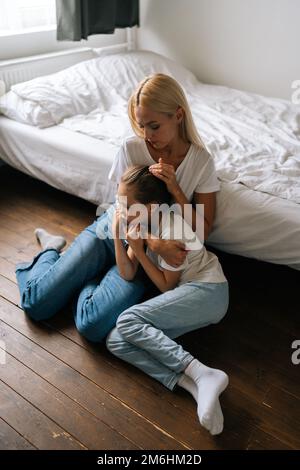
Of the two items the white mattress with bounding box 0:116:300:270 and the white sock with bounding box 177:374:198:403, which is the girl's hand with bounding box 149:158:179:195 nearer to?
the white mattress with bounding box 0:116:300:270

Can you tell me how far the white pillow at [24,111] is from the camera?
2.14 meters

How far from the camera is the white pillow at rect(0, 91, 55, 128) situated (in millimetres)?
2137

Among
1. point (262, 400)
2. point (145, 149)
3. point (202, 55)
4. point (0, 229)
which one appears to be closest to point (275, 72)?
point (202, 55)

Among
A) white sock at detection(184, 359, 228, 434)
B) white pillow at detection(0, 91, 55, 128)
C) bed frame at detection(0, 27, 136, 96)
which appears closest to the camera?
white sock at detection(184, 359, 228, 434)

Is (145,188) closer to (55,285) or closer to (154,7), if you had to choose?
(55,285)

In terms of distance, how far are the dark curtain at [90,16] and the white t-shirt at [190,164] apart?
1.37 meters

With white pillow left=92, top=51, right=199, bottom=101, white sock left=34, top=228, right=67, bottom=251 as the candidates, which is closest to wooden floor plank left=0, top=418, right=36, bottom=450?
white sock left=34, top=228, right=67, bottom=251

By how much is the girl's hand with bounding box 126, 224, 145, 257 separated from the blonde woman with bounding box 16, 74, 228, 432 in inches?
1.5

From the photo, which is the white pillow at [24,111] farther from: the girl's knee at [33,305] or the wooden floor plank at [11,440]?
the wooden floor plank at [11,440]

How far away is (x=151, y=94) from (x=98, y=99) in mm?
1111

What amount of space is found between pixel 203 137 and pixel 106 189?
0.51 m

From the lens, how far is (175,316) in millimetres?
1332

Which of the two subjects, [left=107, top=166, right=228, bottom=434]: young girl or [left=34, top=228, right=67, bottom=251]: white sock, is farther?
[left=34, top=228, right=67, bottom=251]: white sock

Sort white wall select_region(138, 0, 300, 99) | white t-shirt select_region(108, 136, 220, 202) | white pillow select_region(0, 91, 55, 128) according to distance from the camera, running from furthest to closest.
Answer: white wall select_region(138, 0, 300, 99), white pillow select_region(0, 91, 55, 128), white t-shirt select_region(108, 136, 220, 202)
